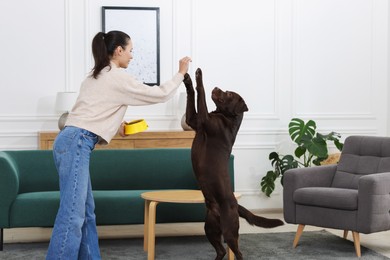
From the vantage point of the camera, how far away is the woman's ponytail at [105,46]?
3998mm

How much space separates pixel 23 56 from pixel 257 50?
8.34ft

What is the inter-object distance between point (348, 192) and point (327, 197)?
17 cm

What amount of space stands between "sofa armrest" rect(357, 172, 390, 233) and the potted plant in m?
1.96

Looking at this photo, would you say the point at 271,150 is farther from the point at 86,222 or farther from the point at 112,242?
the point at 86,222

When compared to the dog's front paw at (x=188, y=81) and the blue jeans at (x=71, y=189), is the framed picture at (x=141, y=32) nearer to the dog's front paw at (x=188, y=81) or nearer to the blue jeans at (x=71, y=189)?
the dog's front paw at (x=188, y=81)

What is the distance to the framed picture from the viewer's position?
7.32 m

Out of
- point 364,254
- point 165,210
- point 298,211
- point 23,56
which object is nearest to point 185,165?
point 165,210

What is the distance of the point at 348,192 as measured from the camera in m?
5.32

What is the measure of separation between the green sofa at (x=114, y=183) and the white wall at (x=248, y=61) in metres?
1.22

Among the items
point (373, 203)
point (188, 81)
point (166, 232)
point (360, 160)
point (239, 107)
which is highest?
point (188, 81)

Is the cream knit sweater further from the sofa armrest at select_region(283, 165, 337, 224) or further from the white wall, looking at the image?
the white wall

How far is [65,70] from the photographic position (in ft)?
23.8

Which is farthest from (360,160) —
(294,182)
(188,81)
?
(188,81)

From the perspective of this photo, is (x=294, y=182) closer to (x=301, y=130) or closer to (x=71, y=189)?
(x=301, y=130)
